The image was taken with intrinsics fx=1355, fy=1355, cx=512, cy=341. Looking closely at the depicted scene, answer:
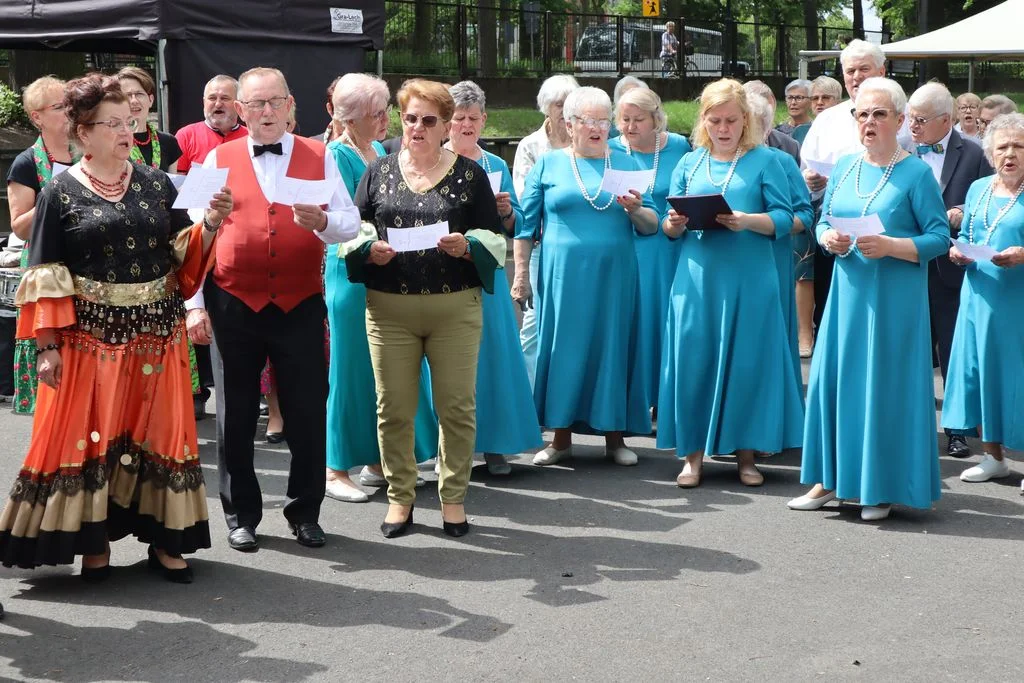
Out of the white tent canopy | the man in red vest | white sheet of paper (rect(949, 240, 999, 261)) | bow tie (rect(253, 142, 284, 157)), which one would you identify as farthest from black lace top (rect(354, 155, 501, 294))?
the white tent canopy

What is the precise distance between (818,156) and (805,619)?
4.65 meters

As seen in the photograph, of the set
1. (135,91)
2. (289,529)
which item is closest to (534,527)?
(289,529)

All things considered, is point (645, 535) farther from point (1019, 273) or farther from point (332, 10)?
point (332, 10)

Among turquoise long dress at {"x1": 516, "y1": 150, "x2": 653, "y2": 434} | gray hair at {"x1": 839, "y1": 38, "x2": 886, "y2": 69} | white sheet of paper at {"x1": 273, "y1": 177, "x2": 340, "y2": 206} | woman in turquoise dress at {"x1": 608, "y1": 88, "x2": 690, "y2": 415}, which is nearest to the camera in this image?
white sheet of paper at {"x1": 273, "y1": 177, "x2": 340, "y2": 206}

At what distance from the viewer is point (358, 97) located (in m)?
6.47

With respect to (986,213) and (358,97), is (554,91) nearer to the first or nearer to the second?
(358,97)

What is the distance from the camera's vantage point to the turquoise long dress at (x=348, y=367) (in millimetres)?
6680

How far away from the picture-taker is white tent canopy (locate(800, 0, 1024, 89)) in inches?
646

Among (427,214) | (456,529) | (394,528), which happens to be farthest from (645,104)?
(394,528)

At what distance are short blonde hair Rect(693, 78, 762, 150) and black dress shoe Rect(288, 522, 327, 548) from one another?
2.84m

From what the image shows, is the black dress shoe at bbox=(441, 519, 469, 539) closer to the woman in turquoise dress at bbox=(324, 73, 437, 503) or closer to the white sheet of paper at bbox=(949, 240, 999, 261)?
the woman in turquoise dress at bbox=(324, 73, 437, 503)

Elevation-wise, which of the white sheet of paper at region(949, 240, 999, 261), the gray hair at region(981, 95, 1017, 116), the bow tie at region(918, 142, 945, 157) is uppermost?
the gray hair at region(981, 95, 1017, 116)

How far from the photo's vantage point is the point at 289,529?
634 cm

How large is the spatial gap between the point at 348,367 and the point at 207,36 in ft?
17.6
